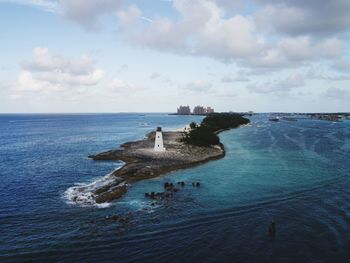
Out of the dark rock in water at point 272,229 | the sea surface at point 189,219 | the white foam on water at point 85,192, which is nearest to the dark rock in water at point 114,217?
the sea surface at point 189,219

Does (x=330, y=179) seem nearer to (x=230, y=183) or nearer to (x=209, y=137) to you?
(x=230, y=183)

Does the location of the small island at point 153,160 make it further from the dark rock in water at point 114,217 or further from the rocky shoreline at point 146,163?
the dark rock in water at point 114,217

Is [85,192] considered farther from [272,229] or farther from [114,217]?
[272,229]

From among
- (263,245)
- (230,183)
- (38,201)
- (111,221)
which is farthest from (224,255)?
(38,201)

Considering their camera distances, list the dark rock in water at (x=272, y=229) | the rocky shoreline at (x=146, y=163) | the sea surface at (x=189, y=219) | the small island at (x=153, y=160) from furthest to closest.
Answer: the small island at (x=153, y=160), the rocky shoreline at (x=146, y=163), the dark rock in water at (x=272, y=229), the sea surface at (x=189, y=219)

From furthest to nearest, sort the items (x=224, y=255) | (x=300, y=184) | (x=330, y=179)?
(x=330, y=179) < (x=300, y=184) < (x=224, y=255)
